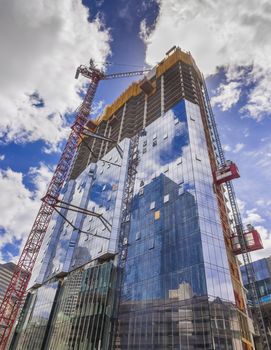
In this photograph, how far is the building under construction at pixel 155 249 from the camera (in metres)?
36.7

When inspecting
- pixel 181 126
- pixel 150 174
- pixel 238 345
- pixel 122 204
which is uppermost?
pixel 181 126

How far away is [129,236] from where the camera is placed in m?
54.2

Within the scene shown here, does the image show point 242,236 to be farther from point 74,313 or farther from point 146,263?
point 74,313

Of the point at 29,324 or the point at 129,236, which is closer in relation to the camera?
the point at 129,236

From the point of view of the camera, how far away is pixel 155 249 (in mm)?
46281

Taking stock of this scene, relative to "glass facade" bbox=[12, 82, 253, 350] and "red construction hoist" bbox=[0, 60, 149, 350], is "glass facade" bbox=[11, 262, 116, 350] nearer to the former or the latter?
"glass facade" bbox=[12, 82, 253, 350]

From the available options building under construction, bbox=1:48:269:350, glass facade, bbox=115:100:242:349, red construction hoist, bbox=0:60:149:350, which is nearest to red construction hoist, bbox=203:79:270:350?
building under construction, bbox=1:48:269:350

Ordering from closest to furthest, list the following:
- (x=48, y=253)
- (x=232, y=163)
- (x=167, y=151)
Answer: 1. (x=232, y=163)
2. (x=167, y=151)
3. (x=48, y=253)

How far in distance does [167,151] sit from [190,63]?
134ft

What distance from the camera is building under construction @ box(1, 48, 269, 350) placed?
36.7 meters

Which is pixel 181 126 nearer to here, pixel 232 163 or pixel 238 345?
pixel 232 163

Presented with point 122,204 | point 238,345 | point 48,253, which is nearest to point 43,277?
point 48,253

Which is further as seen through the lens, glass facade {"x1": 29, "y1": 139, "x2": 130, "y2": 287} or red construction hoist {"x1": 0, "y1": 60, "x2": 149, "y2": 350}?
glass facade {"x1": 29, "y1": 139, "x2": 130, "y2": 287}

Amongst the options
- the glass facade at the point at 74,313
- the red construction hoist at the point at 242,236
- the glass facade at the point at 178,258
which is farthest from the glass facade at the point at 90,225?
the red construction hoist at the point at 242,236
